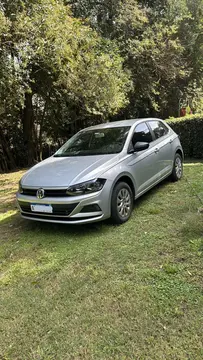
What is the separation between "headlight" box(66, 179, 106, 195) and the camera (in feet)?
11.2

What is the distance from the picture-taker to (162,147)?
5.02m

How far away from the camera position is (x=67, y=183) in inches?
136

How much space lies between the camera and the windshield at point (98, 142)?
4271 mm

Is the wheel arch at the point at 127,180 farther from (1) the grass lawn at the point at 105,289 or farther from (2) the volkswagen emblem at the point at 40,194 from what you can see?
(2) the volkswagen emblem at the point at 40,194

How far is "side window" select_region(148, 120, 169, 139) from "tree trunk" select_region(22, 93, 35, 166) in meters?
6.52

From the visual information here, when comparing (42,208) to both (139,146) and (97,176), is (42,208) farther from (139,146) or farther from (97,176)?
(139,146)

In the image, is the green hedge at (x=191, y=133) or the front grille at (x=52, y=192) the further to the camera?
the green hedge at (x=191, y=133)

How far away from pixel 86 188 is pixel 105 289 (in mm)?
1306

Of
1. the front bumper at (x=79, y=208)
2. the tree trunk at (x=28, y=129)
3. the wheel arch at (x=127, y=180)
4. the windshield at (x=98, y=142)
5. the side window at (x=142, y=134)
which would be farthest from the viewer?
the tree trunk at (x=28, y=129)

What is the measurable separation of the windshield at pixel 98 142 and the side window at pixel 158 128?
2.59 feet

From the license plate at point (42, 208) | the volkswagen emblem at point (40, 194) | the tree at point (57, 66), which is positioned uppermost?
the tree at point (57, 66)

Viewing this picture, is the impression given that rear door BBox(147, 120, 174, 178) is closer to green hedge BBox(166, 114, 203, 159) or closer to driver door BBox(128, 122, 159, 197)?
driver door BBox(128, 122, 159, 197)

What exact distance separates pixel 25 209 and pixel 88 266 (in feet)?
4.70

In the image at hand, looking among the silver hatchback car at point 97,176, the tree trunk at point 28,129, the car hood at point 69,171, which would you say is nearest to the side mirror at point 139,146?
the silver hatchback car at point 97,176
